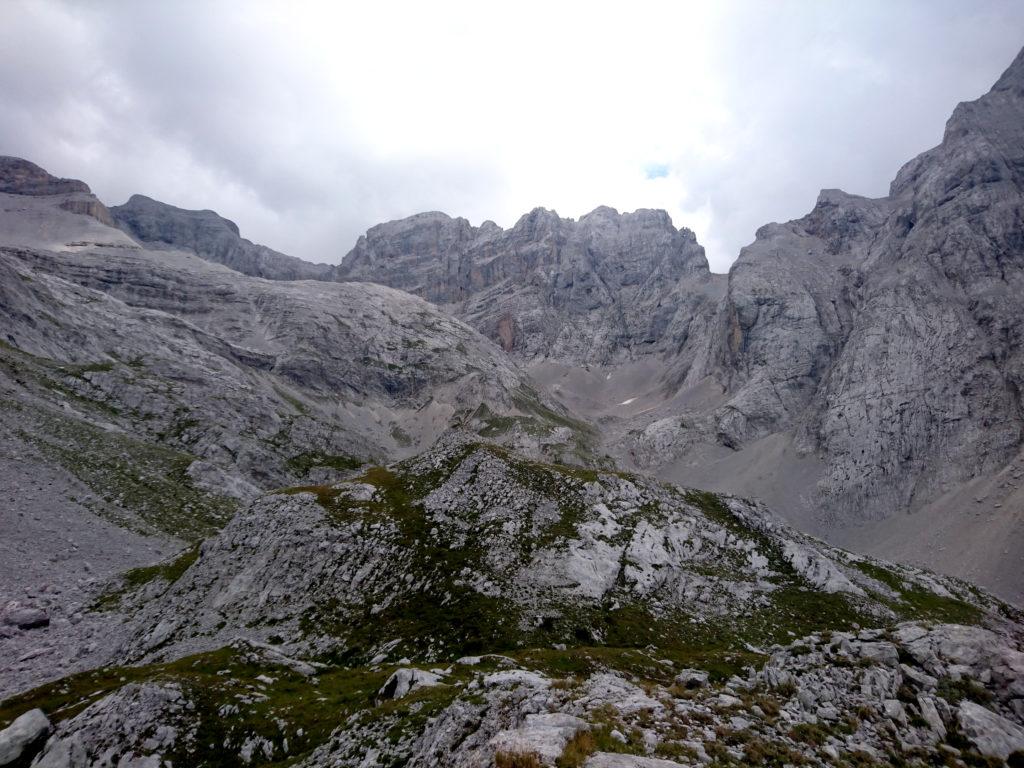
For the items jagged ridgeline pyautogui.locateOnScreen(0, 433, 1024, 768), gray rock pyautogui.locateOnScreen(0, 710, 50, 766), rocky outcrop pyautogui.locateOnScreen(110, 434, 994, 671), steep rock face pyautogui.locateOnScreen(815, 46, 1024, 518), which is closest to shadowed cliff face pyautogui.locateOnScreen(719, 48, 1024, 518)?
steep rock face pyautogui.locateOnScreen(815, 46, 1024, 518)

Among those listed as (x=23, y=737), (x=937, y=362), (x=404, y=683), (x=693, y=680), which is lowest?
(x=23, y=737)

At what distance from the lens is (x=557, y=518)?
131 ft

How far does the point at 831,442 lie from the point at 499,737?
18742cm

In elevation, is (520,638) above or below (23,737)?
above

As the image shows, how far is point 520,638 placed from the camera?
29.1 meters

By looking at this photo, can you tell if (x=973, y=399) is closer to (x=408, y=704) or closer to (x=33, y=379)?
(x=408, y=704)

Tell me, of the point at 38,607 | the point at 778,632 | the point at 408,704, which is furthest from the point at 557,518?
the point at 38,607

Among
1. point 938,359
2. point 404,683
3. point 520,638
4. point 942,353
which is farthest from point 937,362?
point 404,683

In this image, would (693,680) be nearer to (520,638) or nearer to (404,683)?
(520,638)

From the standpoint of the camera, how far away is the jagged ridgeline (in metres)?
15.6

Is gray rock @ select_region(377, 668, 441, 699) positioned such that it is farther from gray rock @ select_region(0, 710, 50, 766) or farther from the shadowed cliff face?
the shadowed cliff face

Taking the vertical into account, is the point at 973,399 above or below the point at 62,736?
above

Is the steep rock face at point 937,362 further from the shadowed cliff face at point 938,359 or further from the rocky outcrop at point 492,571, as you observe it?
the rocky outcrop at point 492,571

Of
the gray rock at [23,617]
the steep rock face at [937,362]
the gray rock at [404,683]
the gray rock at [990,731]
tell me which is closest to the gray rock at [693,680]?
the gray rock at [990,731]
